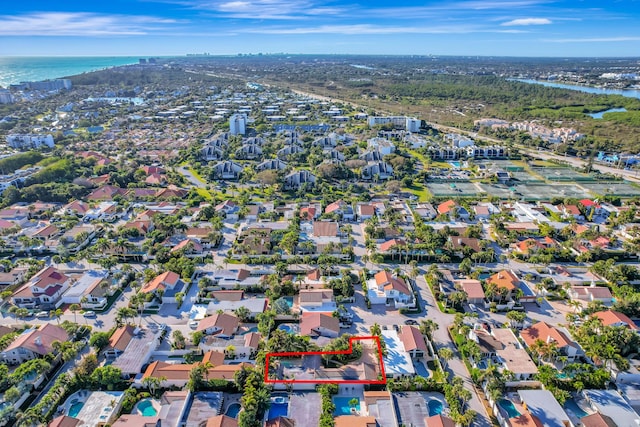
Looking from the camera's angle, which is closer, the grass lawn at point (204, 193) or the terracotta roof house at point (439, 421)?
the terracotta roof house at point (439, 421)

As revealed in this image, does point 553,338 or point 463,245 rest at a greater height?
point 463,245

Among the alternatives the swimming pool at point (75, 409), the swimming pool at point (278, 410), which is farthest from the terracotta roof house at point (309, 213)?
the swimming pool at point (75, 409)

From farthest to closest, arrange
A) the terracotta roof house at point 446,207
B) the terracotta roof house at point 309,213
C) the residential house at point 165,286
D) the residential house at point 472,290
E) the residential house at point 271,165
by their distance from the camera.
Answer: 1. the residential house at point 271,165
2. the terracotta roof house at point 446,207
3. the terracotta roof house at point 309,213
4. the residential house at point 165,286
5. the residential house at point 472,290

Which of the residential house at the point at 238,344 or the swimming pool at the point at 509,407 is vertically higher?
the residential house at the point at 238,344

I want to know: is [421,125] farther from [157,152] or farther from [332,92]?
[332,92]

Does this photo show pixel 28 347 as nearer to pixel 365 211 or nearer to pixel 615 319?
pixel 365 211

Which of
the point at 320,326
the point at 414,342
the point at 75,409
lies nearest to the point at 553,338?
the point at 414,342

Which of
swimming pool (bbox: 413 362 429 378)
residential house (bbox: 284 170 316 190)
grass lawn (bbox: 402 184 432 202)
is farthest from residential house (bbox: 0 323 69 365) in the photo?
grass lawn (bbox: 402 184 432 202)

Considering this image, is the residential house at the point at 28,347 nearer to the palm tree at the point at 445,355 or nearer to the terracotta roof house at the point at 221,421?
the terracotta roof house at the point at 221,421

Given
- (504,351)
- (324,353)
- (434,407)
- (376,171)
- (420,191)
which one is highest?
(376,171)
